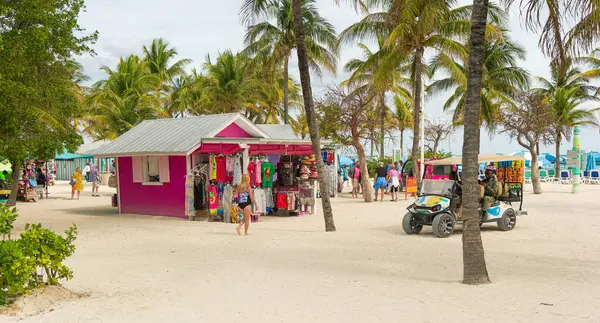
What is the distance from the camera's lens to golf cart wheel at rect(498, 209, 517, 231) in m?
14.1

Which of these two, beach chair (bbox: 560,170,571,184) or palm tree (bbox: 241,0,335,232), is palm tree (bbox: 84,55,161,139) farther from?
beach chair (bbox: 560,170,571,184)

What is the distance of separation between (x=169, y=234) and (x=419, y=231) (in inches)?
233

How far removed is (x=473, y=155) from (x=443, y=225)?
17.4 ft

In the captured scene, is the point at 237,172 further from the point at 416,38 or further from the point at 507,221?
the point at 416,38

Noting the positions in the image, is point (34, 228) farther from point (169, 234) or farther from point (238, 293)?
point (169, 234)

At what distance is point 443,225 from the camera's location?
13188 mm

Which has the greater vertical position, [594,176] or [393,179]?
[393,179]

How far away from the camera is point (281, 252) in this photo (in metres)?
11.4

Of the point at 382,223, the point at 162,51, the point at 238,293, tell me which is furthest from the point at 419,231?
the point at 162,51

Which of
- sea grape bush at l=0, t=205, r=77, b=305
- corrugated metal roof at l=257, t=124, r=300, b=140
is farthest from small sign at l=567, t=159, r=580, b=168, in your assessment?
sea grape bush at l=0, t=205, r=77, b=305

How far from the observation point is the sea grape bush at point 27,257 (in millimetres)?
6703

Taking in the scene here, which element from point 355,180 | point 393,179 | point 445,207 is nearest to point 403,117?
point 355,180

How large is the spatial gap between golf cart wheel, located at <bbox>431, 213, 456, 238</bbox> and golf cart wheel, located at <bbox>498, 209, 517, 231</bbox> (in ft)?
4.87

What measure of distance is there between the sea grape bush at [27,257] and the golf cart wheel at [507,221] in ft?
32.9
